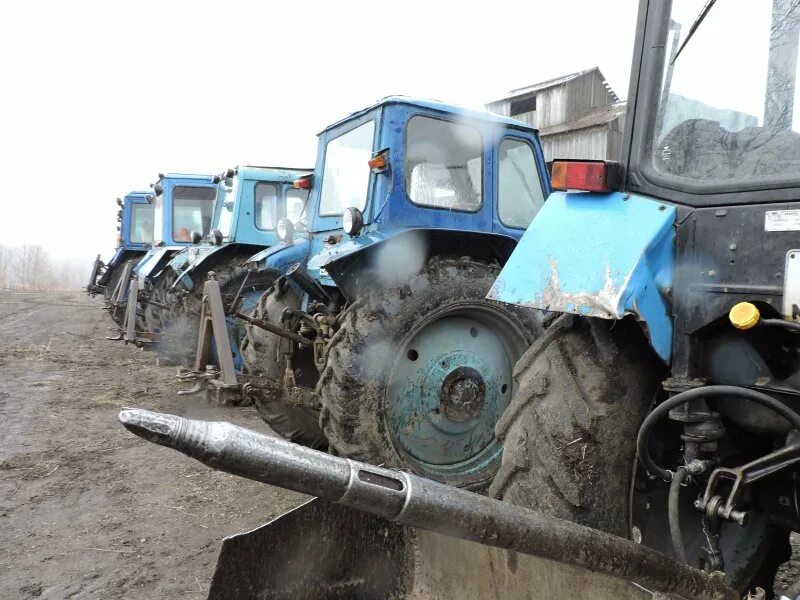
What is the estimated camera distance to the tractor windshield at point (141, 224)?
1344 cm

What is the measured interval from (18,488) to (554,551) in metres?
3.94

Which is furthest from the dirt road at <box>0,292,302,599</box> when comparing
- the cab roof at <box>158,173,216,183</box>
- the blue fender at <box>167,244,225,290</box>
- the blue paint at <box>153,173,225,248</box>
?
the cab roof at <box>158,173,216,183</box>

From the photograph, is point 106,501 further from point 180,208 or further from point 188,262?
point 180,208

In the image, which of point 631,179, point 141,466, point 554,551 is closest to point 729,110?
point 631,179

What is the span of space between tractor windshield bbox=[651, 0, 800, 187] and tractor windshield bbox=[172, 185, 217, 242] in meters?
8.91

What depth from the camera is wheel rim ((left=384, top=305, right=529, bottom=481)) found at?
3734mm

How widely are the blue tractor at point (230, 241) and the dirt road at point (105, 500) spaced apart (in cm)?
87

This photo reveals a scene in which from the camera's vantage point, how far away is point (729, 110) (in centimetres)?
174

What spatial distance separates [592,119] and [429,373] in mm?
16096

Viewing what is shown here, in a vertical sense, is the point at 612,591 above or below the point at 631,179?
below

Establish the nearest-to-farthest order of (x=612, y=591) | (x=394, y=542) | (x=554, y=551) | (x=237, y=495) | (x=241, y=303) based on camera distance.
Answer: (x=554, y=551) < (x=612, y=591) < (x=394, y=542) < (x=237, y=495) < (x=241, y=303)

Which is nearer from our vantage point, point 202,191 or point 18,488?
point 18,488

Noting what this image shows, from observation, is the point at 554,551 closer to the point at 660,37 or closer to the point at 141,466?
the point at 660,37

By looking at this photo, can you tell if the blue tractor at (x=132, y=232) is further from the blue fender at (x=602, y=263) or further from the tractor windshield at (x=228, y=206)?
the blue fender at (x=602, y=263)
